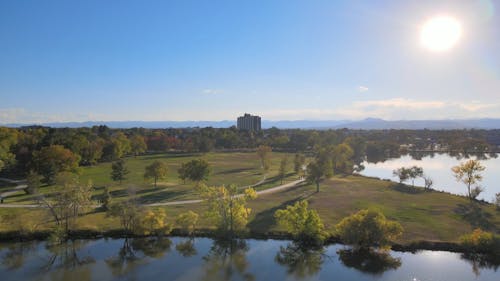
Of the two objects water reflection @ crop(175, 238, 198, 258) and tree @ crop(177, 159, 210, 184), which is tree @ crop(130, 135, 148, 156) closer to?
tree @ crop(177, 159, 210, 184)

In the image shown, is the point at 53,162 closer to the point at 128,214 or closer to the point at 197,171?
the point at 197,171

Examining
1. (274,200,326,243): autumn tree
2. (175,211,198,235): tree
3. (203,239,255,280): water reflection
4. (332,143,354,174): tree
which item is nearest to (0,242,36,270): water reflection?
(175,211,198,235): tree

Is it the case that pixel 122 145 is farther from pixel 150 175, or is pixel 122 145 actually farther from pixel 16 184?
pixel 150 175

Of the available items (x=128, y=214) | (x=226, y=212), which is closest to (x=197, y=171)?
(x=128, y=214)

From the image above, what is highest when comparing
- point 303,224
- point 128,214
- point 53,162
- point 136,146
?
point 136,146

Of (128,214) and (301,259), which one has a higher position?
(128,214)

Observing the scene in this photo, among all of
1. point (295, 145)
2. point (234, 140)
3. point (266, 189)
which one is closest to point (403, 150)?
point (295, 145)
